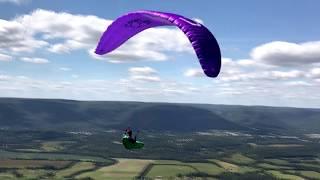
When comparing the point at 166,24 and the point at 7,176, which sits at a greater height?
the point at 166,24

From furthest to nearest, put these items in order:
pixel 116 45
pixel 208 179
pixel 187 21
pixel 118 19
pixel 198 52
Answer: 1. pixel 208 179
2. pixel 116 45
3. pixel 118 19
4. pixel 187 21
5. pixel 198 52

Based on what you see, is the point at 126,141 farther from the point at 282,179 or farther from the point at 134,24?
the point at 282,179

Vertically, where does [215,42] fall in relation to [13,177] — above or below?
above

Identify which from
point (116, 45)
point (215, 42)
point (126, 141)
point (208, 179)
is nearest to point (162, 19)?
point (215, 42)

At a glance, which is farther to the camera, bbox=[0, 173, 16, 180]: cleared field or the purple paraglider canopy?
bbox=[0, 173, 16, 180]: cleared field

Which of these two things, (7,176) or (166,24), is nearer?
(166,24)

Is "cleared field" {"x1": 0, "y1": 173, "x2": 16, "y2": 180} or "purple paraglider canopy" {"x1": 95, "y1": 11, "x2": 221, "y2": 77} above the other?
"purple paraglider canopy" {"x1": 95, "y1": 11, "x2": 221, "y2": 77}

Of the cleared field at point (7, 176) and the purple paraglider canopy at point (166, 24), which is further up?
the purple paraglider canopy at point (166, 24)

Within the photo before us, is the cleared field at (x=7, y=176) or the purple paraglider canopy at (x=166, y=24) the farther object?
the cleared field at (x=7, y=176)
